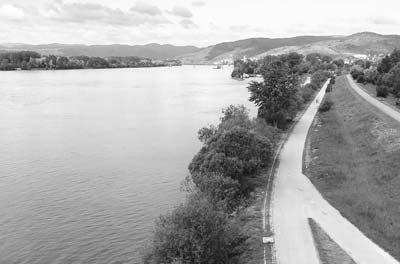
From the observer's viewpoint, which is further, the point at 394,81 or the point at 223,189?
the point at 394,81

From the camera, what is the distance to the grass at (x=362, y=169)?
27.5 metres

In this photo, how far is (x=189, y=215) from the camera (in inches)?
912

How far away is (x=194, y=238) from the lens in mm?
22250

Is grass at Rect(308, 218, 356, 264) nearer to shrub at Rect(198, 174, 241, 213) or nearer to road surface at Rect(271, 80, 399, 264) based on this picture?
road surface at Rect(271, 80, 399, 264)

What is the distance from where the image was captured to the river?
1195 inches

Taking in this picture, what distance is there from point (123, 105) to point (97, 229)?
65.5m

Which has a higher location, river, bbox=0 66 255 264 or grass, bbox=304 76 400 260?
grass, bbox=304 76 400 260

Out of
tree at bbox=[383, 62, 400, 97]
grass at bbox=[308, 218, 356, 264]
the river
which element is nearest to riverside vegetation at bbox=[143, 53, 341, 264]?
grass at bbox=[308, 218, 356, 264]

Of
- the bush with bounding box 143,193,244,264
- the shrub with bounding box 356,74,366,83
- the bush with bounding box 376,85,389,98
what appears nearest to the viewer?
the bush with bounding box 143,193,244,264

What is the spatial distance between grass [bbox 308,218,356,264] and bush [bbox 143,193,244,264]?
470 cm

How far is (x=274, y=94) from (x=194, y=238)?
39450mm

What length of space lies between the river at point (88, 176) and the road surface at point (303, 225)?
9690 mm

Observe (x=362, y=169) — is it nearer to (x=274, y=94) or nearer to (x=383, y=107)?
(x=274, y=94)

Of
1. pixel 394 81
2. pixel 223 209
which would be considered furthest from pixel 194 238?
pixel 394 81
